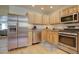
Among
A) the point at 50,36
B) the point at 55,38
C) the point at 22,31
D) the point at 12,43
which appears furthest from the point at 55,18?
the point at 12,43

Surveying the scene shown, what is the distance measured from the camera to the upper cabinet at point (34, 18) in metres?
2.75

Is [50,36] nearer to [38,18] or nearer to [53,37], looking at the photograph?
[53,37]

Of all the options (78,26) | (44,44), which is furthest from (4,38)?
(78,26)

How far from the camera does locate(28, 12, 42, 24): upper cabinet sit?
2.75 m

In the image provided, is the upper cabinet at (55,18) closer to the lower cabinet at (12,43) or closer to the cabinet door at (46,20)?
the cabinet door at (46,20)

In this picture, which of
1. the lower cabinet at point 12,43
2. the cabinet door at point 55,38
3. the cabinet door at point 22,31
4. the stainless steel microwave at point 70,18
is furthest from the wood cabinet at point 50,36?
the lower cabinet at point 12,43

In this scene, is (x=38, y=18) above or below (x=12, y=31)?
above

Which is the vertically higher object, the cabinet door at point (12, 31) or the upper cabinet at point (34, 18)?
the upper cabinet at point (34, 18)

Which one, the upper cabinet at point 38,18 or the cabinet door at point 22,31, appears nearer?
the upper cabinet at point 38,18

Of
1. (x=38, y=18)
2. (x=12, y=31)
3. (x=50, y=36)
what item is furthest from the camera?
(x=12, y=31)

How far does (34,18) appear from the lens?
3.05m

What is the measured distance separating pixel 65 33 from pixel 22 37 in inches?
51.8

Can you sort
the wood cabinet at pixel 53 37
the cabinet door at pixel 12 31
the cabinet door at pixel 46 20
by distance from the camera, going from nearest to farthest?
the cabinet door at pixel 46 20, the wood cabinet at pixel 53 37, the cabinet door at pixel 12 31
